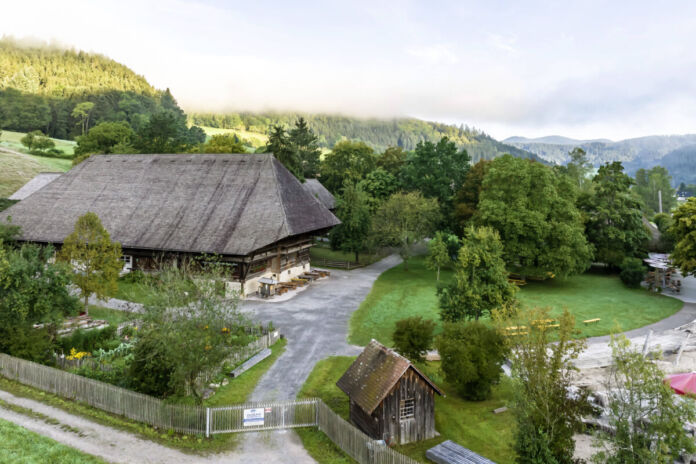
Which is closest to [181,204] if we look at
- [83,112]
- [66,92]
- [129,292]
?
[129,292]

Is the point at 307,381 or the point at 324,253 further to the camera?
the point at 324,253

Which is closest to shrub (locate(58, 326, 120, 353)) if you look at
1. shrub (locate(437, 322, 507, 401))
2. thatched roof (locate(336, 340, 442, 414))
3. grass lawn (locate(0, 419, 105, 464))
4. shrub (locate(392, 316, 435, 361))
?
grass lawn (locate(0, 419, 105, 464))

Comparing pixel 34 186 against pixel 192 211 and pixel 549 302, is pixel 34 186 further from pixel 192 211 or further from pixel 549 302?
pixel 549 302

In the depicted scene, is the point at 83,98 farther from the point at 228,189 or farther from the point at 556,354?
the point at 556,354

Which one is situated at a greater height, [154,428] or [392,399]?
[392,399]

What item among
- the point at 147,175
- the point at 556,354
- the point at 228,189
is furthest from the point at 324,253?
the point at 556,354

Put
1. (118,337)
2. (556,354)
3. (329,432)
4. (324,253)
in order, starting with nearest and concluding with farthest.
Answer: (556,354)
(329,432)
(118,337)
(324,253)

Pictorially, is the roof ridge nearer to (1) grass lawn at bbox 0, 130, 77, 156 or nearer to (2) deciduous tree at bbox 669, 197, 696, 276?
(2) deciduous tree at bbox 669, 197, 696, 276
